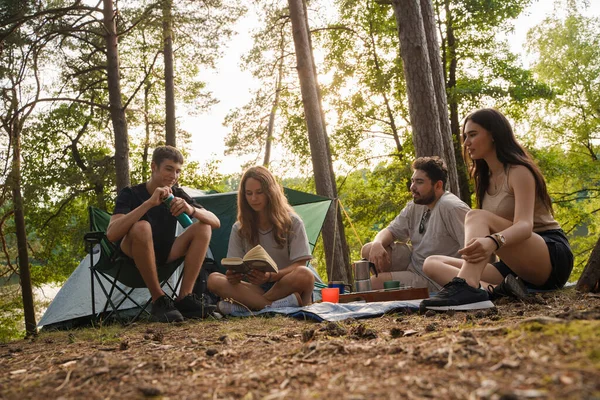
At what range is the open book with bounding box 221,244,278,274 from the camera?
3.18m

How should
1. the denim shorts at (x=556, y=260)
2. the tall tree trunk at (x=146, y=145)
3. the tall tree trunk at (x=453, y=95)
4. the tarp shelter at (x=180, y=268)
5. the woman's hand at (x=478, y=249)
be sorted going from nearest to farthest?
the woman's hand at (x=478, y=249), the denim shorts at (x=556, y=260), the tarp shelter at (x=180, y=268), the tall tree trunk at (x=453, y=95), the tall tree trunk at (x=146, y=145)

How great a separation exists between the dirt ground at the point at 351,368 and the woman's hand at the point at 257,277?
1.23m

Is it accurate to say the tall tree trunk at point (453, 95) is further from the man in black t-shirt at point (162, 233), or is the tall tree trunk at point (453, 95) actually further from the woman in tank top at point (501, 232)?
the man in black t-shirt at point (162, 233)

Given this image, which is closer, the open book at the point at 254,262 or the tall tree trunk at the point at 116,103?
the open book at the point at 254,262

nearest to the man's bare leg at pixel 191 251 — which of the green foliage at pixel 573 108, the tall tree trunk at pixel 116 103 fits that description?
the tall tree trunk at pixel 116 103

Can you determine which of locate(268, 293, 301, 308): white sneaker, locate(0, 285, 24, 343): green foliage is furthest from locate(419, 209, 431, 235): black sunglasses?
locate(0, 285, 24, 343): green foliage

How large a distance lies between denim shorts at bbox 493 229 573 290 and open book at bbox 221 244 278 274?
4.43ft

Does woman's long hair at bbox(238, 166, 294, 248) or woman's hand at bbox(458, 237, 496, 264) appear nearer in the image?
woman's hand at bbox(458, 237, 496, 264)

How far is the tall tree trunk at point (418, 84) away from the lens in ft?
15.9

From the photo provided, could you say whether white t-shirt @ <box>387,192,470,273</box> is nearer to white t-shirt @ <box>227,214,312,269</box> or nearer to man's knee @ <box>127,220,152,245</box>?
white t-shirt @ <box>227,214,312,269</box>

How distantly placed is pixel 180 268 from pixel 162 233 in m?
1.25

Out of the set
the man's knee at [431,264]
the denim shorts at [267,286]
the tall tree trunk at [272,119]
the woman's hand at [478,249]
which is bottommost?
the denim shorts at [267,286]

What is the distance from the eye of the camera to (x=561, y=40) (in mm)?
16953

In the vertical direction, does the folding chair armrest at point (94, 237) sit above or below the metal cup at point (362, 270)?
above
